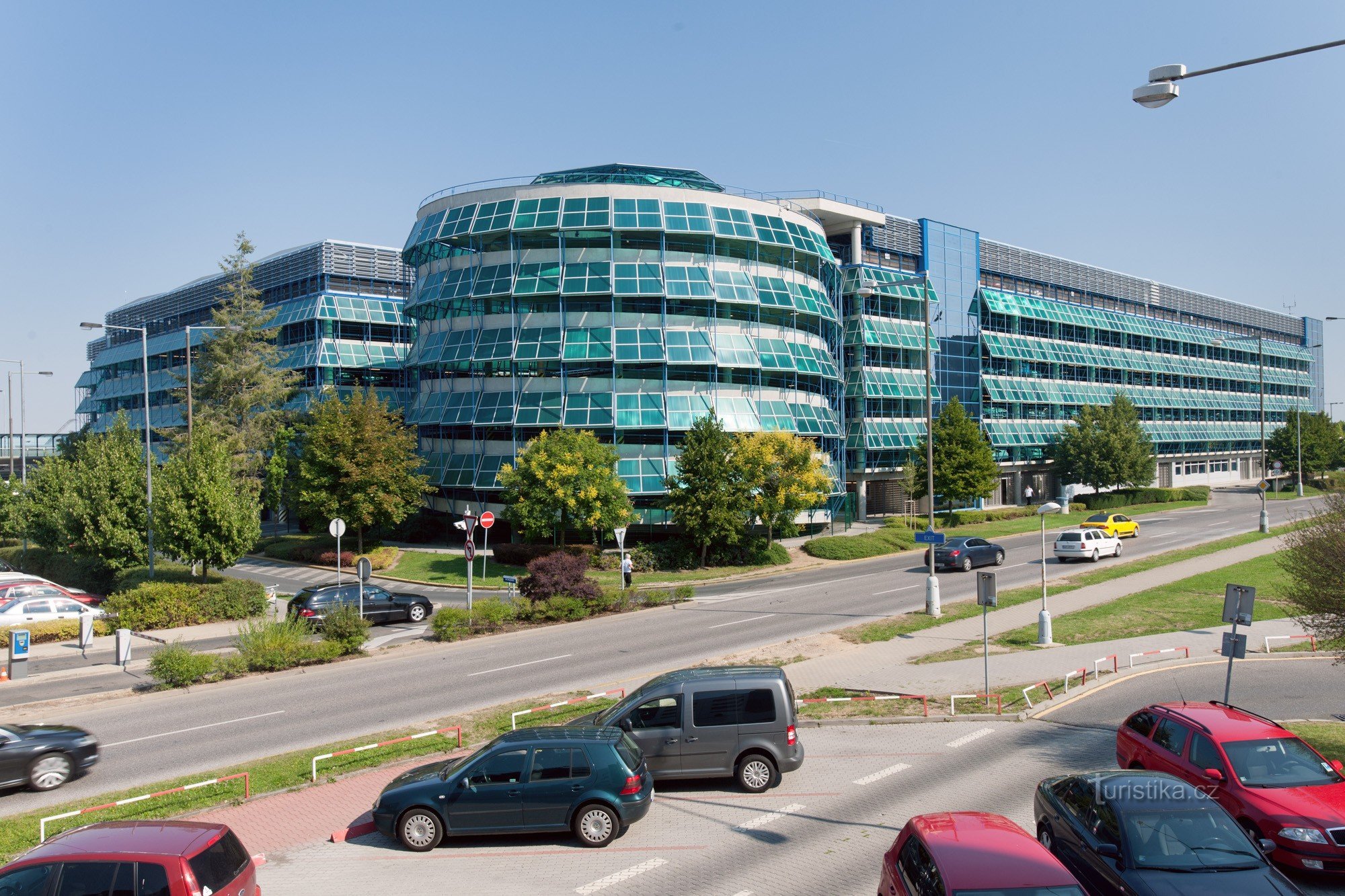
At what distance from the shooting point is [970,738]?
15859mm

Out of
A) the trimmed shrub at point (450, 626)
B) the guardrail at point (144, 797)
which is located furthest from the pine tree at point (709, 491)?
the guardrail at point (144, 797)

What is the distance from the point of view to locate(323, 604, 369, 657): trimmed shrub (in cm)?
2488

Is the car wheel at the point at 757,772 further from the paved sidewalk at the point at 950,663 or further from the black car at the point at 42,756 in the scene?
the black car at the point at 42,756

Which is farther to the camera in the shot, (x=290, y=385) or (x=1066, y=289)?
(x=1066, y=289)

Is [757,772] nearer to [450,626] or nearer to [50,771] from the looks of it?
[50,771]

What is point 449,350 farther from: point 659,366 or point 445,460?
point 659,366

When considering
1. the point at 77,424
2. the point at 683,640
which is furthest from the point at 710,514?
the point at 77,424

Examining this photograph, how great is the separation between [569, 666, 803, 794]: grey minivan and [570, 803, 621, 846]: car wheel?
1921 millimetres

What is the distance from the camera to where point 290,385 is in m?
61.9

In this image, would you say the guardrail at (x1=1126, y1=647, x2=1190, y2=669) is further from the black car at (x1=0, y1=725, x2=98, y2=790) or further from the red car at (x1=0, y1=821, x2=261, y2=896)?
the black car at (x1=0, y1=725, x2=98, y2=790)

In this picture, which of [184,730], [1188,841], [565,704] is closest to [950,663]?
[565,704]

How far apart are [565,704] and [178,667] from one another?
10.7m

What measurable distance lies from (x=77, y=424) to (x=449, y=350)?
70.3 meters

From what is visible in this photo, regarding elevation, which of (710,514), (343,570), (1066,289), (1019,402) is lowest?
(343,570)
